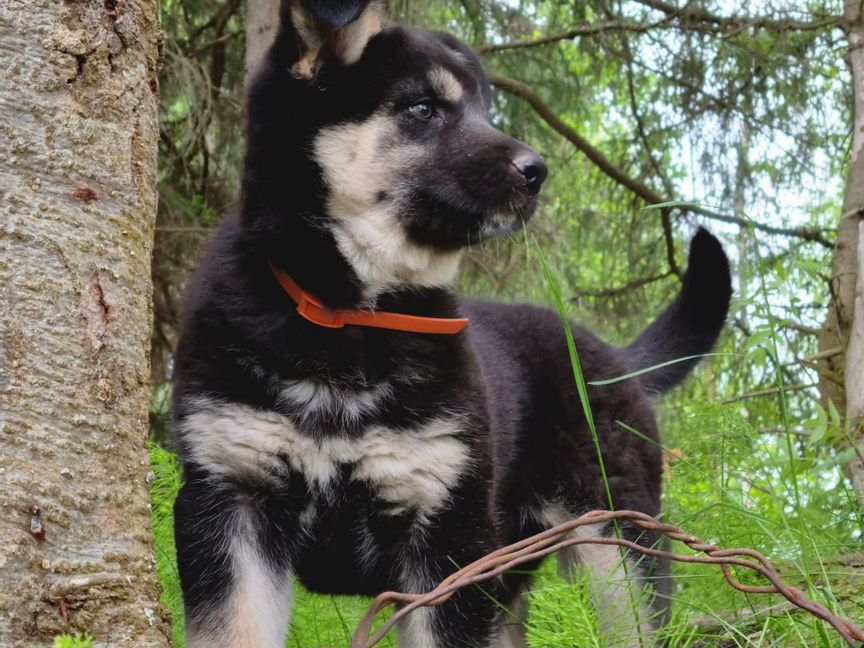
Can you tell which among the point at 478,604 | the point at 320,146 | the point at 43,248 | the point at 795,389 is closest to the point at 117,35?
the point at 43,248

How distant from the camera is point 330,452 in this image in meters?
2.76

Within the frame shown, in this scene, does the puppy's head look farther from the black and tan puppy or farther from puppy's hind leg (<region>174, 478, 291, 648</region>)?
puppy's hind leg (<region>174, 478, 291, 648</region>)

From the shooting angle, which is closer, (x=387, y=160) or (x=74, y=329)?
(x=74, y=329)

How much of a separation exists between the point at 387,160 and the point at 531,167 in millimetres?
432

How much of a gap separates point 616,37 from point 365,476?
14.2 ft

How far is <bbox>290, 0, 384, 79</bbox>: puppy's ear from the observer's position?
3051 millimetres

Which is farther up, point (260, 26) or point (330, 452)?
point (260, 26)

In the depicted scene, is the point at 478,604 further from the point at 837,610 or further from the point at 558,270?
the point at 558,270

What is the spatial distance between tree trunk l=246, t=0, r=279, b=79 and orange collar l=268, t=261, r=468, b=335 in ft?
7.54

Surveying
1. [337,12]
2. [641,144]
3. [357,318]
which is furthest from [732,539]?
[641,144]

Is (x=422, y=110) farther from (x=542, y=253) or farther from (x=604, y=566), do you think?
(x=604, y=566)

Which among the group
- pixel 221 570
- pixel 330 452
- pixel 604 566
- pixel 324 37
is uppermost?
pixel 324 37

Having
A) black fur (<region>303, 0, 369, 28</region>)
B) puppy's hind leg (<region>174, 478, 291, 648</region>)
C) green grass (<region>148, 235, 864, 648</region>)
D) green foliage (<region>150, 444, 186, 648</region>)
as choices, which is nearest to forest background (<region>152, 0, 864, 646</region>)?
green grass (<region>148, 235, 864, 648</region>)

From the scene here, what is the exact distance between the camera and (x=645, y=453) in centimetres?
401
